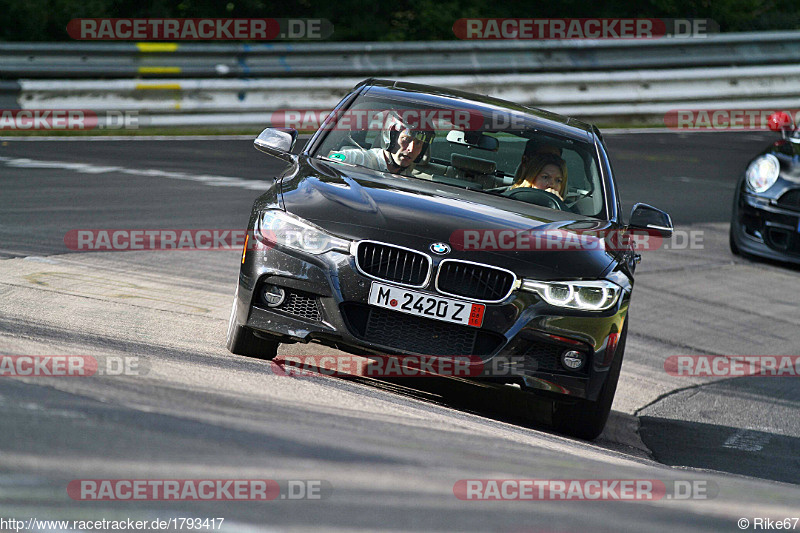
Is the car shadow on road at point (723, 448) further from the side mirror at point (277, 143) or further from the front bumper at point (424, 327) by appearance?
the side mirror at point (277, 143)

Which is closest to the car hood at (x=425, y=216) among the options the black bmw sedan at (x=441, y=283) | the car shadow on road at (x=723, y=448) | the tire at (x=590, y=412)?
the black bmw sedan at (x=441, y=283)

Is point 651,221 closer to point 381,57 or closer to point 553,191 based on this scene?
point 553,191

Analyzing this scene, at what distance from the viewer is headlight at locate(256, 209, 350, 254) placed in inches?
206

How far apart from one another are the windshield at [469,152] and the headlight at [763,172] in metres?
4.47

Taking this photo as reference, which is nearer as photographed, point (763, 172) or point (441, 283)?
point (441, 283)

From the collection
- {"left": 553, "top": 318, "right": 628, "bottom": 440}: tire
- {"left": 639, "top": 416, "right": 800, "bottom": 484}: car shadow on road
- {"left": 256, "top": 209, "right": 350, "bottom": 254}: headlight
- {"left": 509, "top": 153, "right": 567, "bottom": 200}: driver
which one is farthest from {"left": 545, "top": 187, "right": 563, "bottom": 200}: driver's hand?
{"left": 256, "top": 209, "right": 350, "bottom": 254}: headlight

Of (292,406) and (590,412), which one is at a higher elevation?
(292,406)

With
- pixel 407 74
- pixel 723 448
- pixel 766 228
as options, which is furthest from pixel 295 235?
pixel 407 74

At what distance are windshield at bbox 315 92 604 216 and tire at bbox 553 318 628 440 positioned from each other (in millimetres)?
1155

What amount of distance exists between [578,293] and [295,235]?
4.52ft

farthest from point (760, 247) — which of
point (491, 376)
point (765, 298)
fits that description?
point (491, 376)

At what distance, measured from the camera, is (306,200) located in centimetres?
553

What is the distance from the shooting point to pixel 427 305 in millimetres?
5109

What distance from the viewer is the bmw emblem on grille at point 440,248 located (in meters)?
5.16
